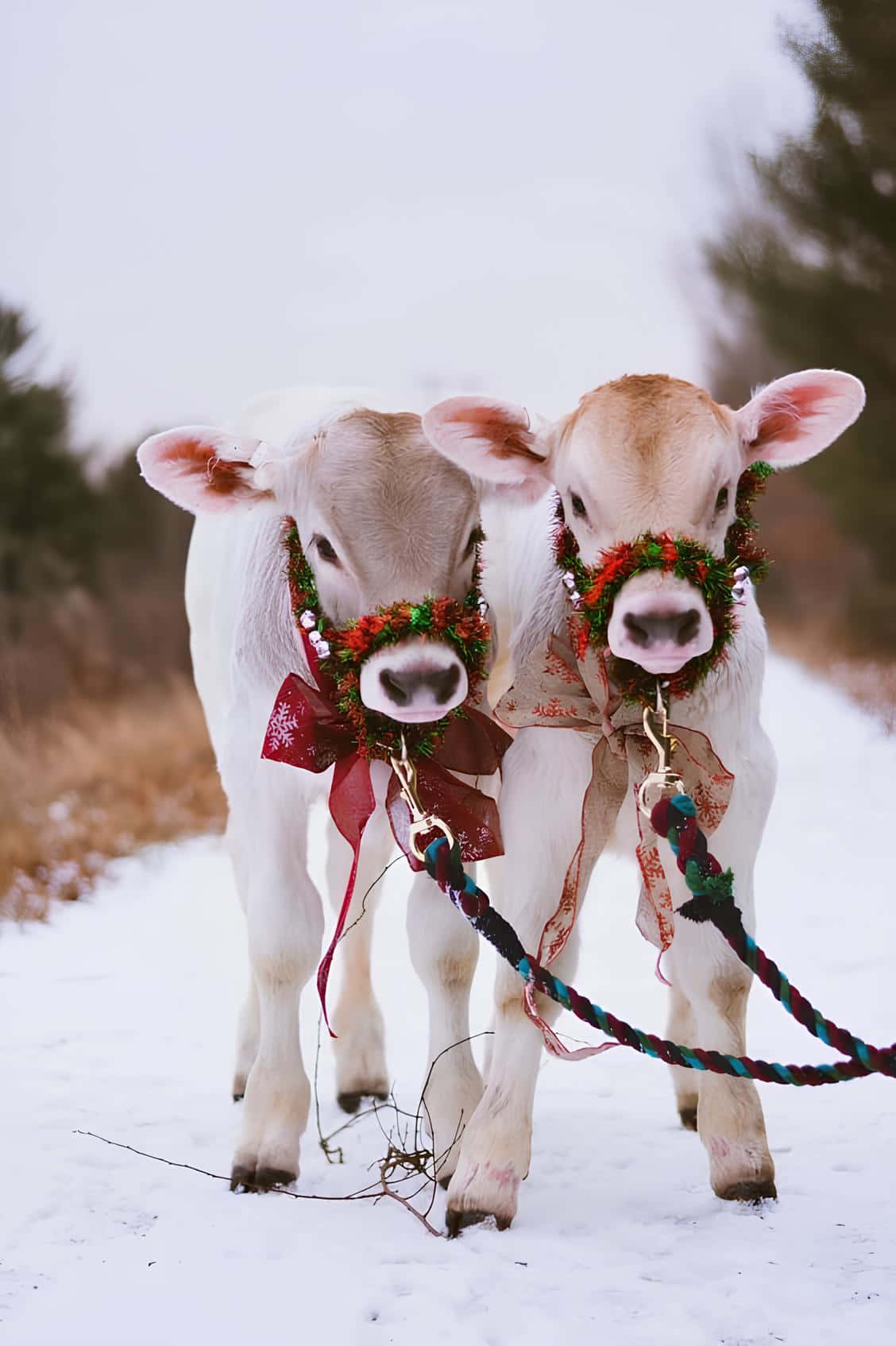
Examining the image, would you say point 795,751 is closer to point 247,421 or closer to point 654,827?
point 247,421

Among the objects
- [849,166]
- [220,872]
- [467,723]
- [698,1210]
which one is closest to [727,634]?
[467,723]

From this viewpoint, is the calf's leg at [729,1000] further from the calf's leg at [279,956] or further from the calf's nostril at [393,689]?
the calf's leg at [279,956]

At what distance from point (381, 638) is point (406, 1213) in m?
1.32

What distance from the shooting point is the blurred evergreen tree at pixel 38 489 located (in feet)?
48.0

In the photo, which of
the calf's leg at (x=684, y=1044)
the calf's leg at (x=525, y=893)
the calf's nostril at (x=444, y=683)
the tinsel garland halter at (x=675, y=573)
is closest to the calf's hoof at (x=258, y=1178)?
the calf's leg at (x=525, y=893)

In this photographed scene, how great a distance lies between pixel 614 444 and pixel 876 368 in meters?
9.09

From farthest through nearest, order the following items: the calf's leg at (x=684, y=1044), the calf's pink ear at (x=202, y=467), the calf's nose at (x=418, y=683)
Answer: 1. the calf's leg at (x=684, y=1044)
2. the calf's pink ear at (x=202, y=467)
3. the calf's nose at (x=418, y=683)

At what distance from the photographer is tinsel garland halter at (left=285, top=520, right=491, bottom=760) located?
2770mm

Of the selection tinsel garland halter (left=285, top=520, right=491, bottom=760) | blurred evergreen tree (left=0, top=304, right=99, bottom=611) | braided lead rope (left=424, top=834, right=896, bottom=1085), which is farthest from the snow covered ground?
blurred evergreen tree (left=0, top=304, right=99, bottom=611)

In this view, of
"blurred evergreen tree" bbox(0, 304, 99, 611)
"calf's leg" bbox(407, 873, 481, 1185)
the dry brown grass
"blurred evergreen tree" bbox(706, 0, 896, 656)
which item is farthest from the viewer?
"blurred evergreen tree" bbox(0, 304, 99, 611)

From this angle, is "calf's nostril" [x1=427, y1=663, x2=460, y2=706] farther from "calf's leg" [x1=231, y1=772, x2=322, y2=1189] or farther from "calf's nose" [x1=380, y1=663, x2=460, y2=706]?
"calf's leg" [x1=231, y1=772, x2=322, y2=1189]

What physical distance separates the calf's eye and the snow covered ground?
4.75 feet

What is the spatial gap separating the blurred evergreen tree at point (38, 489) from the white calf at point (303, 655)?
11.6 m

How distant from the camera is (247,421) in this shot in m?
4.27
